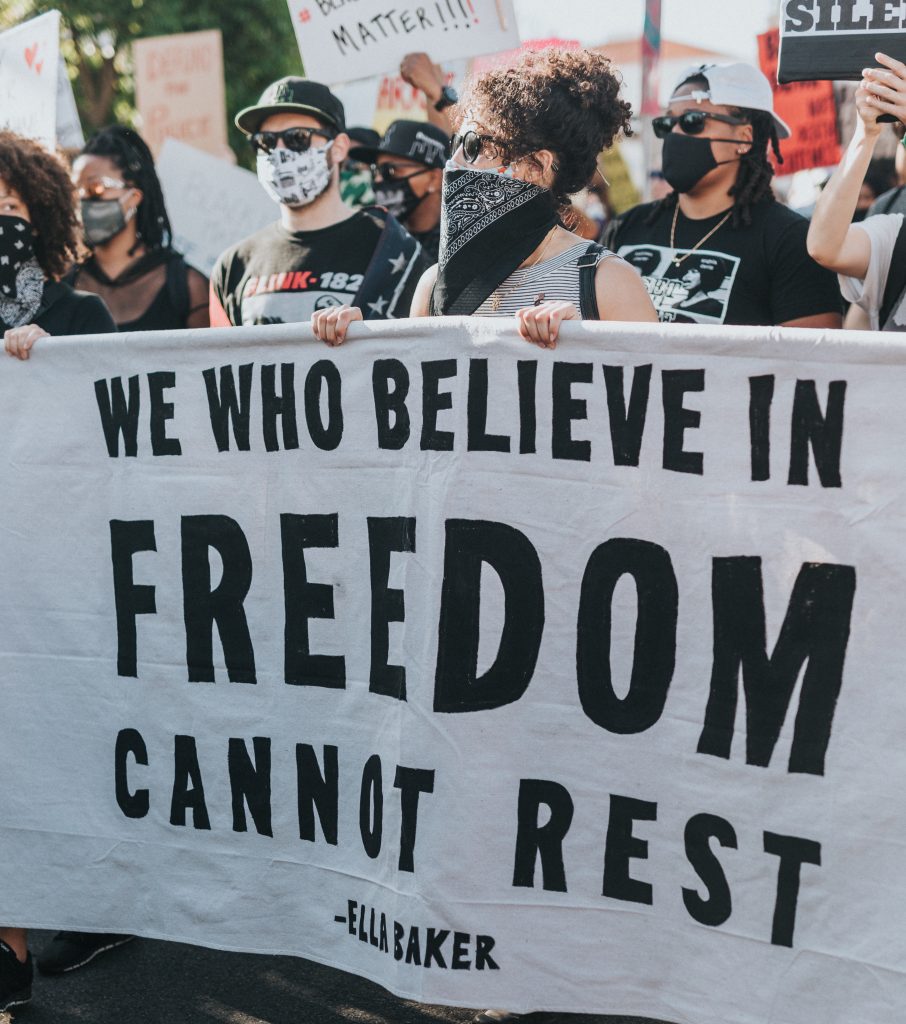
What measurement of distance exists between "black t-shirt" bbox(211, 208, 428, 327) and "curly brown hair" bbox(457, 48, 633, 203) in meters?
1.04

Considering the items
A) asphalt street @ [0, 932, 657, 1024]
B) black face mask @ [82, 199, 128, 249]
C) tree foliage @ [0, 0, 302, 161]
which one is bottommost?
asphalt street @ [0, 932, 657, 1024]

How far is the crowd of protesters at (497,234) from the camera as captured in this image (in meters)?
2.86

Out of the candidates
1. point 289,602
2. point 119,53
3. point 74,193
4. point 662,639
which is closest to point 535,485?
point 662,639

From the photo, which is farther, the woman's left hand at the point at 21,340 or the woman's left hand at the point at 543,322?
the woman's left hand at the point at 21,340

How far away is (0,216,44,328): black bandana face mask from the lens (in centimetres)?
352

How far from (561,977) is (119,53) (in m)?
20.9

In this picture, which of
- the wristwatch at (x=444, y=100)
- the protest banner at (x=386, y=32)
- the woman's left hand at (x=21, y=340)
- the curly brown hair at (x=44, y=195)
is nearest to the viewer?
the woman's left hand at (x=21, y=340)

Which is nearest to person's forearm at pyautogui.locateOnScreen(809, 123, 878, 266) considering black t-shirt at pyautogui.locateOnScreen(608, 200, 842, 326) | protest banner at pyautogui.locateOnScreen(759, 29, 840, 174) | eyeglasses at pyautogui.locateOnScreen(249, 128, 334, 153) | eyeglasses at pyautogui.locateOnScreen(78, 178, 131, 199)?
black t-shirt at pyautogui.locateOnScreen(608, 200, 842, 326)

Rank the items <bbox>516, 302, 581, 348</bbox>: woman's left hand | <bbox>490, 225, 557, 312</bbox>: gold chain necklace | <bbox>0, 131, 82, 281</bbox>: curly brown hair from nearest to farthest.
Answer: <bbox>516, 302, 581, 348</bbox>: woman's left hand < <bbox>490, 225, 557, 312</bbox>: gold chain necklace < <bbox>0, 131, 82, 281</bbox>: curly brown hair

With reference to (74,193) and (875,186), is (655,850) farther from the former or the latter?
(875,186)

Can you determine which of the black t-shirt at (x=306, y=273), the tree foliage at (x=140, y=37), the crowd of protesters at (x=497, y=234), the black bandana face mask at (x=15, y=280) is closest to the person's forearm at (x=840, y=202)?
the crowd of protesters at (x=497, y=234)

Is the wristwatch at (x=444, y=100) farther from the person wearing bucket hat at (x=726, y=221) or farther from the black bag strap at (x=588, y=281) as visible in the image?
the black bag strap at (x=588, y=281)

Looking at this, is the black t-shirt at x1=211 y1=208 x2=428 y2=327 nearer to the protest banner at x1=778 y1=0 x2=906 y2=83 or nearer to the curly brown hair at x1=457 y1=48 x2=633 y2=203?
the curly brown hair at x1=457 y1=48 x2=633 y2=203

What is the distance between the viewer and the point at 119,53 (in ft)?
69.6
